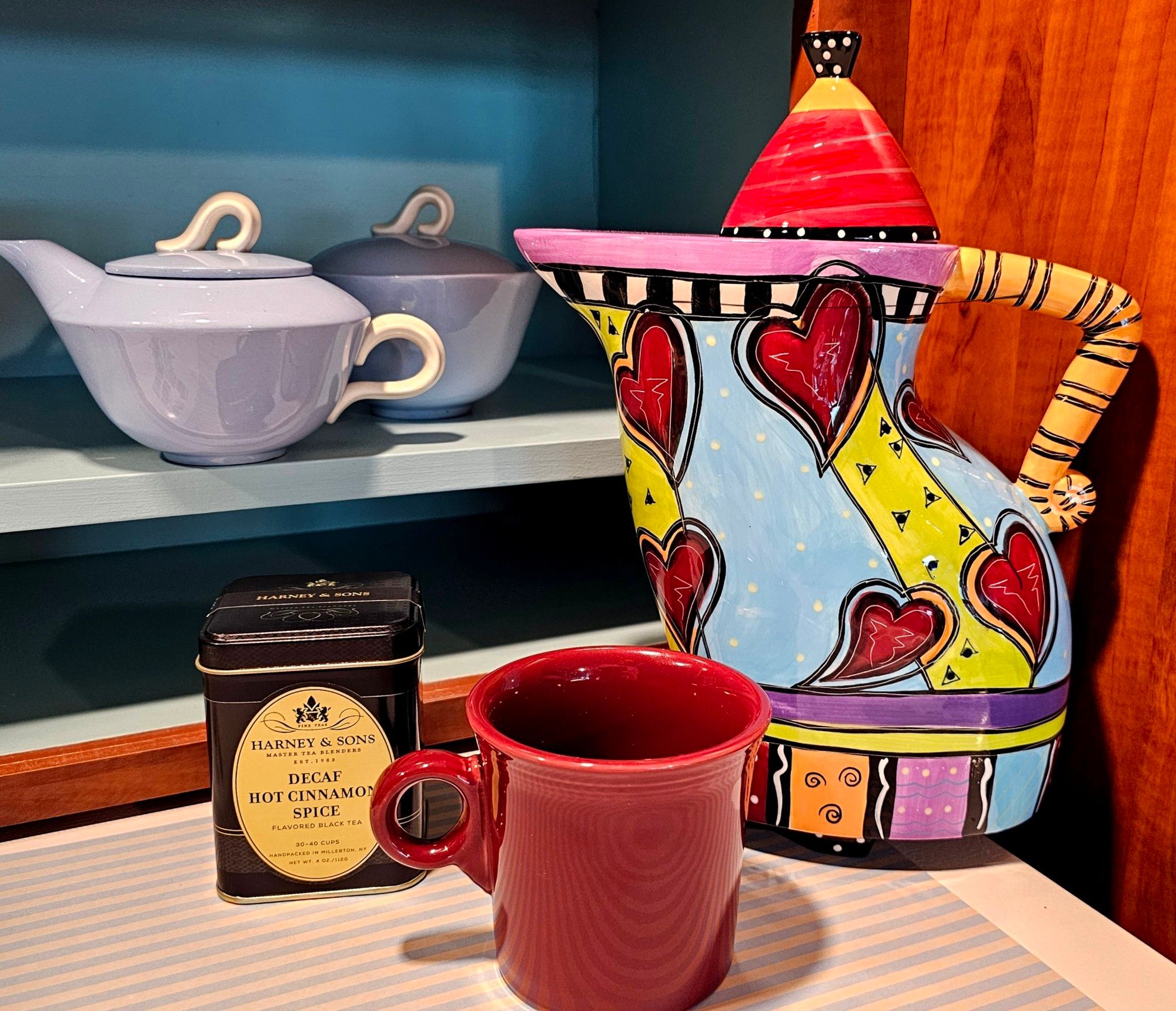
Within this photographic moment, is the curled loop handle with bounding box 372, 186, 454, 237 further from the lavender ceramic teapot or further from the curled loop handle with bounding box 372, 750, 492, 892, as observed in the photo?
the curled loop handle with bounding box 372, 750, 492, 892

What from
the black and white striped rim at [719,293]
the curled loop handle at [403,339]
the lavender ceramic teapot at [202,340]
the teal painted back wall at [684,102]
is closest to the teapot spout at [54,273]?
the lavender ceramic teapot at [202,340]

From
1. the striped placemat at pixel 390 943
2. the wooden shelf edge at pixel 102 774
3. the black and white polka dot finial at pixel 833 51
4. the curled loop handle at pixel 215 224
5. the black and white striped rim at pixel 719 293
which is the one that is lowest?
the striped placemat at pixel 390 943

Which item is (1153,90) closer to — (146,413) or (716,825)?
(716,825)

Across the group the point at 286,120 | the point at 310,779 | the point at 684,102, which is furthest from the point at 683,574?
the point at 286,120

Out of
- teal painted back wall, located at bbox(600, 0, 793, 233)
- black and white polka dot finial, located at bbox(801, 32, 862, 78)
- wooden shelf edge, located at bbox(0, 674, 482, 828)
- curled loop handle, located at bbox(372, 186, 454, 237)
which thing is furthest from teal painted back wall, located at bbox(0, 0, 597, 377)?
black and white polka dot finial, located at bbox(801, 32, 862, 78)

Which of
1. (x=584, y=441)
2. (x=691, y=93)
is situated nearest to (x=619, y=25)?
(x=691, y=93)

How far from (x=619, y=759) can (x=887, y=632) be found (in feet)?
0.42

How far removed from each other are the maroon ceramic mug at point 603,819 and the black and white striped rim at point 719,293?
0.47ft

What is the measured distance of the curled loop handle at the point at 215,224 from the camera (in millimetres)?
565

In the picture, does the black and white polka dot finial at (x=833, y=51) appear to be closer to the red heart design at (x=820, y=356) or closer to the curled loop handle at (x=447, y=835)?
the red heart design at (x=820, y=356)

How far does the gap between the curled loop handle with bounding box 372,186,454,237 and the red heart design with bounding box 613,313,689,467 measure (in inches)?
11.7

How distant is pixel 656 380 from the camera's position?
1.52 ft

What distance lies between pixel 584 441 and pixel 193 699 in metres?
0.26

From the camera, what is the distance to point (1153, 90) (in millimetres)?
469
